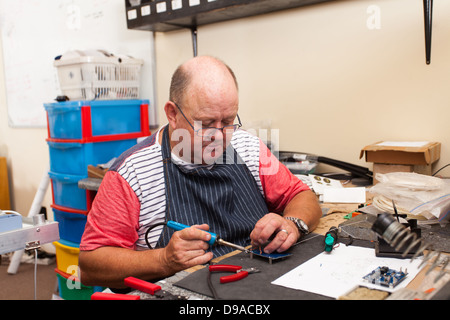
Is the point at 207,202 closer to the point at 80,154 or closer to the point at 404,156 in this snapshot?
the point at 404,156

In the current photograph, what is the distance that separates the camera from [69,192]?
7.32ft

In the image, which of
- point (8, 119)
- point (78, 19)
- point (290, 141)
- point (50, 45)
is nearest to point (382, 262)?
point (290, 141)

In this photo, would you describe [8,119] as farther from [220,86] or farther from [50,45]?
[220,86]

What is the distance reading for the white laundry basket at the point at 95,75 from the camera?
2180 millimetres

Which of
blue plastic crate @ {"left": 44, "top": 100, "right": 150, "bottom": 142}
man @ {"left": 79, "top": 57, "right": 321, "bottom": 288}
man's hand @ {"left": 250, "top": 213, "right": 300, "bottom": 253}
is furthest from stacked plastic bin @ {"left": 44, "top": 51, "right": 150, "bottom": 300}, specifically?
man's hand @ {"left": 250, "top": 213, "right": 300, "bottom": 253}

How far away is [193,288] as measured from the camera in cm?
80

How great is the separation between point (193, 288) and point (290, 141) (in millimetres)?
1331

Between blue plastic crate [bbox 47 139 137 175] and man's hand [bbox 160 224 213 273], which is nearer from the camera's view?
man's hand [bbox 160 224 213 273]

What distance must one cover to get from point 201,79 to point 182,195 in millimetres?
338

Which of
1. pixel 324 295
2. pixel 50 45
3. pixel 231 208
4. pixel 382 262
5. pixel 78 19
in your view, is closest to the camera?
pixel 324 295

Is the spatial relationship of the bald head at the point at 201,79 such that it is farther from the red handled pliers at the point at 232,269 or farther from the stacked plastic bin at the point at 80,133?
the stacked plastic bin at the point at 80,133

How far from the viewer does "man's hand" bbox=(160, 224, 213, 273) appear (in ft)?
3.07

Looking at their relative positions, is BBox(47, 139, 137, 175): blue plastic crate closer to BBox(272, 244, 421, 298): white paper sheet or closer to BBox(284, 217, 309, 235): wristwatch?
BBox(284, 217, 309, 235): wristwatch

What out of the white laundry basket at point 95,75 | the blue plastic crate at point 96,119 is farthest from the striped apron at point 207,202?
the white laundry basket at point 95,75
